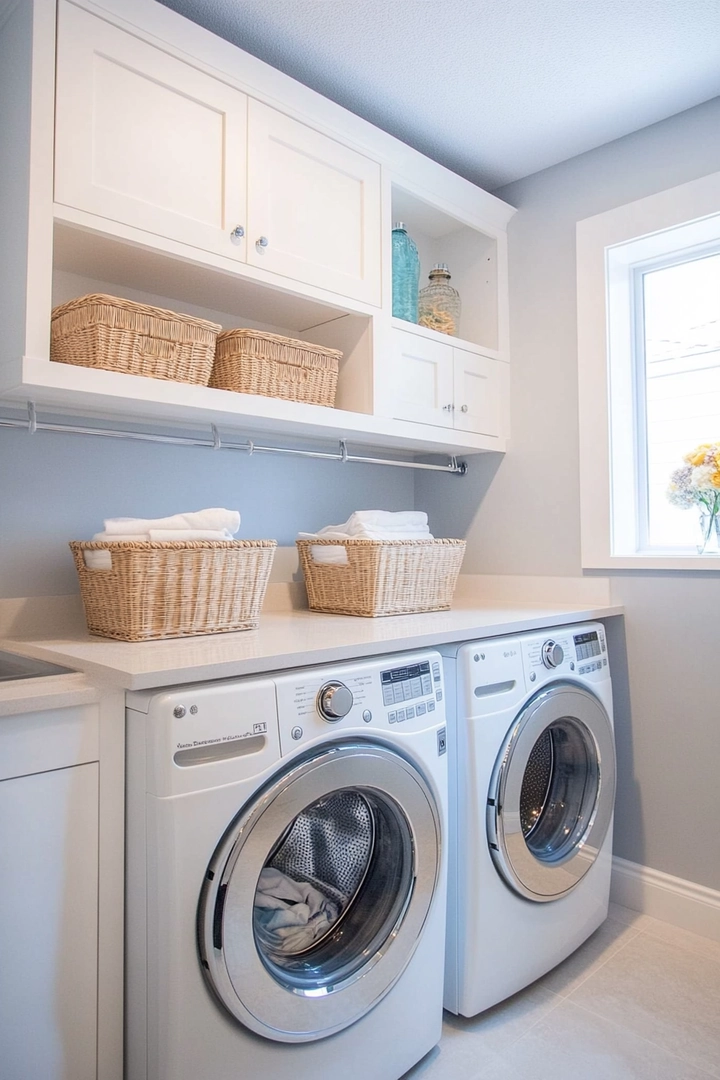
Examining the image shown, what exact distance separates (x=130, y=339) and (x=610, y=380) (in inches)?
57.6

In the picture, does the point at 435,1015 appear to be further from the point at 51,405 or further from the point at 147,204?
the point at 147,204

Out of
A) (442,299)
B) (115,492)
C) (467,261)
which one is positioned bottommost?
(115,492)

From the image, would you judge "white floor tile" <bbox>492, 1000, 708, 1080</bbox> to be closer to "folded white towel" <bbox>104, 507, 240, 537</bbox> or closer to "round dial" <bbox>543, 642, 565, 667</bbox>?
"round dial" <bbox>543, 642, 565, 667</bbox>

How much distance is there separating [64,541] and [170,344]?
1.88 ft

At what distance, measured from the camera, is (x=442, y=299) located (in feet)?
7.96

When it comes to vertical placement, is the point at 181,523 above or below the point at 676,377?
below

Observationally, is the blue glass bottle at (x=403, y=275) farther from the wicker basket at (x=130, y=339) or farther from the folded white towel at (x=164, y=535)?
the folded white towel at (x=164, y=535)

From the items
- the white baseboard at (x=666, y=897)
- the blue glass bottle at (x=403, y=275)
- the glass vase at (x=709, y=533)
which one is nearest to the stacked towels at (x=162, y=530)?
the blue glass bottle at (x=403, y=275)

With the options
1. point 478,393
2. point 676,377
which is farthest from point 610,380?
point 478,393

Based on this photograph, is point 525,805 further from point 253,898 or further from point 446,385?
point 446,385

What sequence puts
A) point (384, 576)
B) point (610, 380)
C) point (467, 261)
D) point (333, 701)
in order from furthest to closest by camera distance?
point (467, 261), point (610, 380), point (384, 576), point (333, 701)

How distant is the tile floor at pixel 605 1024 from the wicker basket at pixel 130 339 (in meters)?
1.57

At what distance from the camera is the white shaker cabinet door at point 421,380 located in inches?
83.4

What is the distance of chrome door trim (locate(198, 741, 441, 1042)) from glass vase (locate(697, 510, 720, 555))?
121 cm
